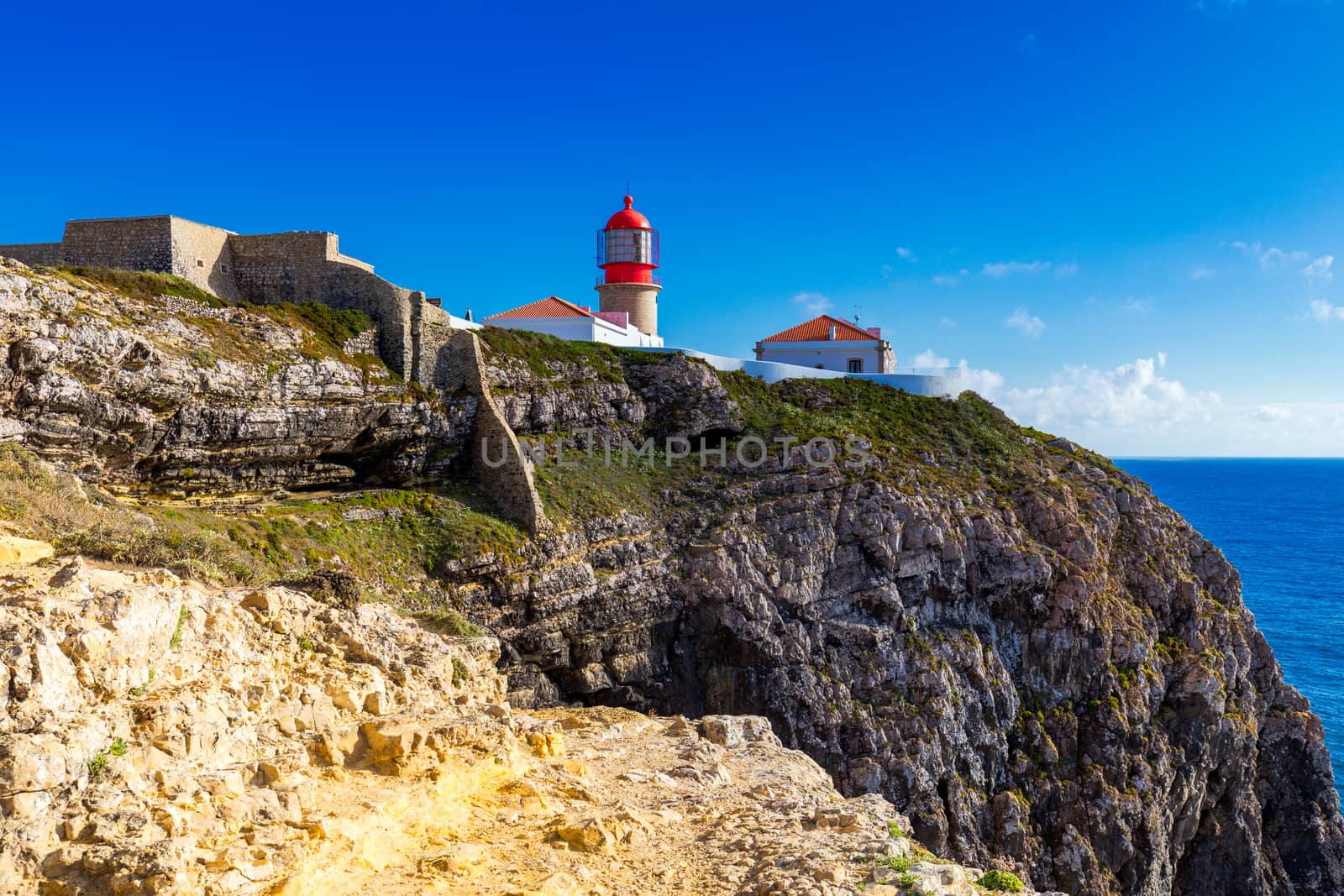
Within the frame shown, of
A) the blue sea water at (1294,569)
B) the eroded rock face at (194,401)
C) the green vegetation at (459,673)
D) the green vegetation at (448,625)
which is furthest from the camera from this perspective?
the blue sea water at (1294,569)

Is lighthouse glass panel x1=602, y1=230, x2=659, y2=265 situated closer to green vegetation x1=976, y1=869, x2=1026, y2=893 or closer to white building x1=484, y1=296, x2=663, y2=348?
white building x1=484, y1=296, x2=663, y2=348

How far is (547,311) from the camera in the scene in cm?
3891

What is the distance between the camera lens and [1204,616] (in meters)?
33.2

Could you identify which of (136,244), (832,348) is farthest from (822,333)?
(136,244)

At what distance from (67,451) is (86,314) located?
10.0 feet

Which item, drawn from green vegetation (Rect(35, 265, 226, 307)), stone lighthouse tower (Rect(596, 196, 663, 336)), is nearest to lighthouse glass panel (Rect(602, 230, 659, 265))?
stone lighthouse tower (Rect(596, 196, 663, 336))

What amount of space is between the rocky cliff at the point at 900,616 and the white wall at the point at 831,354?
31.2 feet

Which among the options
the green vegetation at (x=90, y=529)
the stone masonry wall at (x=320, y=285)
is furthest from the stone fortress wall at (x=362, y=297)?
the green vegetation at (x=90, y=529)

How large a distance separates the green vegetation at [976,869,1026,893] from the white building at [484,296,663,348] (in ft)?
A: 90.2

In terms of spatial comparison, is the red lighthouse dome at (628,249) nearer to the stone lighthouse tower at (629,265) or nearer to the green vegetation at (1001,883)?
the stone lighthouse tower at (629,265)

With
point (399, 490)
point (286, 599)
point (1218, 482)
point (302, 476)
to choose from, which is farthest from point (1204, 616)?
point (1218, 482)

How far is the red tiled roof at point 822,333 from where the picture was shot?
1806 inches

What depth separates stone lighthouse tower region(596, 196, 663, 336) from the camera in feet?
138

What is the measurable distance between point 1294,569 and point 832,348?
53.0 m
